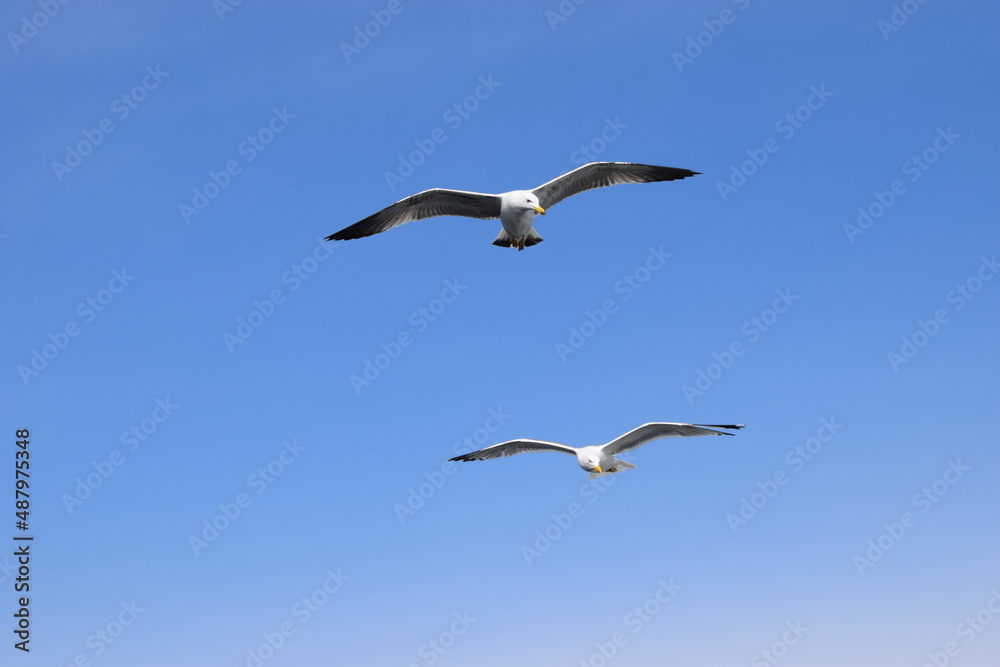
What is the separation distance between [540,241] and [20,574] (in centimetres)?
1470

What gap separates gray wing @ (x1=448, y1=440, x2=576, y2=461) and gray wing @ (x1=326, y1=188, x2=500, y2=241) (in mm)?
6526

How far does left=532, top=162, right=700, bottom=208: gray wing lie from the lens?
20.1m

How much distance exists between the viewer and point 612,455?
23203mm

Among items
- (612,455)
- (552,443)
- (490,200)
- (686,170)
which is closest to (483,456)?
(552,443)

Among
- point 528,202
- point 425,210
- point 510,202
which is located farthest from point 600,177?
point 425,210

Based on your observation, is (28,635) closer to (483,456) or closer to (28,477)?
(28,477)

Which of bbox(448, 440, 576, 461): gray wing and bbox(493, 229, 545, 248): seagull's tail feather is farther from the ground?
bbox(493, 229, 545, 248): seagull's tail feather

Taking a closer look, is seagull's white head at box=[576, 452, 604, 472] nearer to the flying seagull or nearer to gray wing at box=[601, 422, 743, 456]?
gray wing at box=[601, 422, 743, 456]

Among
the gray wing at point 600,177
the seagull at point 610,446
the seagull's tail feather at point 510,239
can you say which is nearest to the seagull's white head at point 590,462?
the seagull at point 610,446

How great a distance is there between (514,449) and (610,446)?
280 centimetres

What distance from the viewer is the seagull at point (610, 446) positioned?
22422mm

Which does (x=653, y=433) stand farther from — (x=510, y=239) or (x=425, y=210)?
(x=425, y=210)

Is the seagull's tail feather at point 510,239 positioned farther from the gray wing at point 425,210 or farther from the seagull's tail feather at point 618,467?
the seagull's tail feather at point 618,467

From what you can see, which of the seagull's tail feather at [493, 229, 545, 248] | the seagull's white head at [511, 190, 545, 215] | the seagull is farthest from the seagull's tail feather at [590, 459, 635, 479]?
the seagull's white head at [511, 190, 545, 215]
